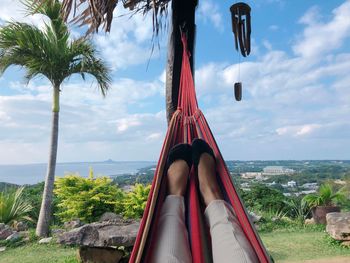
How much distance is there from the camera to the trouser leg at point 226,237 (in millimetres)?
1180

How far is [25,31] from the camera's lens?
5.18m

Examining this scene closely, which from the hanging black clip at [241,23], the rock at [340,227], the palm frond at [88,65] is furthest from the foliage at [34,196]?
the hanging black clip at [241,23]

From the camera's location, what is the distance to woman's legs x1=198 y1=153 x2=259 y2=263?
1.19 m

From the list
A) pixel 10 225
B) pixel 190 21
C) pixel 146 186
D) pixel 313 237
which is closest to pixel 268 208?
pixel 313 237

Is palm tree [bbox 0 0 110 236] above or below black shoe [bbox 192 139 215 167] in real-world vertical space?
above

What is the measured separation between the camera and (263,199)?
6.40 meters

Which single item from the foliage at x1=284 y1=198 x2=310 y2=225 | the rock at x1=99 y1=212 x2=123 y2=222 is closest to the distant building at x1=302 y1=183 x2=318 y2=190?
the foliage at x1=284 y1=198 x2=310 y2=225

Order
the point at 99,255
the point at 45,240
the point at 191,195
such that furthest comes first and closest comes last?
the point at 45,240 → the point at 99,255 → the point at 191,195

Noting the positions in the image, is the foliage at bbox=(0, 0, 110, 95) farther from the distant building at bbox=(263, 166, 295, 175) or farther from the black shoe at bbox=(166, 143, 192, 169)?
the distant building at bbox=(263, 166, 295, 175)

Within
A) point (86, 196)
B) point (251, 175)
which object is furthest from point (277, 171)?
point (86, 196)

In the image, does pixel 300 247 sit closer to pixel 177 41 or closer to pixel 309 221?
pixel 309 221

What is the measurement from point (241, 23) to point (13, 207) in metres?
5.02

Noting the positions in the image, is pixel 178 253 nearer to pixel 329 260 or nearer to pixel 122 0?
pixel 122 0

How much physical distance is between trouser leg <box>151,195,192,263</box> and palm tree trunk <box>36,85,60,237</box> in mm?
4171
